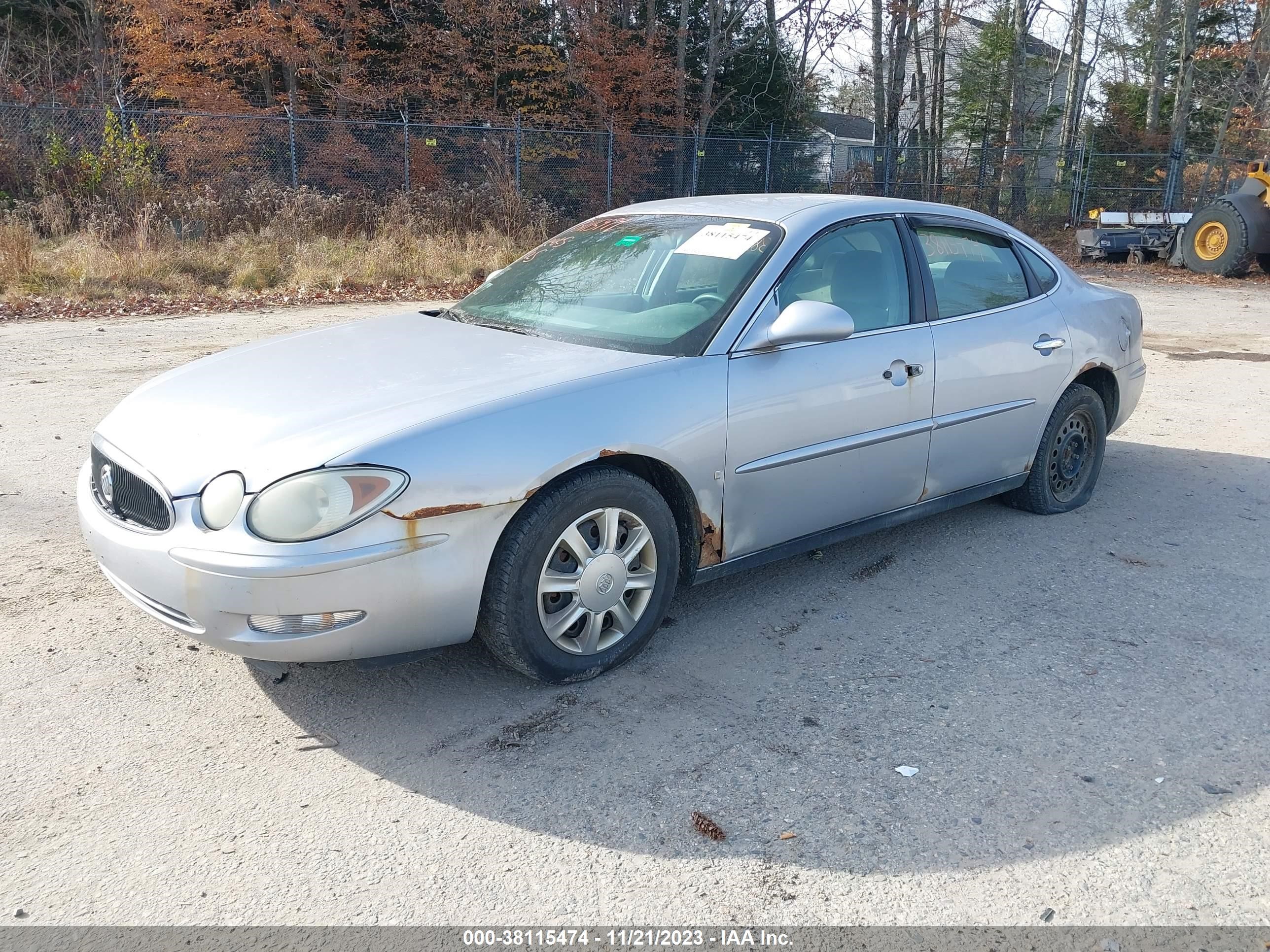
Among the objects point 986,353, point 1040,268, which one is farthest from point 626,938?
point 1040,268

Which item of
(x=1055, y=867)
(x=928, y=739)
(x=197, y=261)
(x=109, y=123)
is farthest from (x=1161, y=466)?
(x=109, y=123)

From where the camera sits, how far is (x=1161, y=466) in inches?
257

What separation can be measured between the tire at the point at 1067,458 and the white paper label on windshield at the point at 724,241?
197 centimetres

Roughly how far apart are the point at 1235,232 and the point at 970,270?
56.0 ft

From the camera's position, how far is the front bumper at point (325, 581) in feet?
9.72

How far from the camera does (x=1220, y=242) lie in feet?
63.8

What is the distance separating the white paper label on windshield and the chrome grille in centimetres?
222

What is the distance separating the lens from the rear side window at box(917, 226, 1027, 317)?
4.73 meters

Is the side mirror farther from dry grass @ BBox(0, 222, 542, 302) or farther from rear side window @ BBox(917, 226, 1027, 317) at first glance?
dry grass @ BBox(0, 222, 542, 302)

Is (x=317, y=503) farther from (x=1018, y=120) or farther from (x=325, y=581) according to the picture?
(x=1018, y=120)

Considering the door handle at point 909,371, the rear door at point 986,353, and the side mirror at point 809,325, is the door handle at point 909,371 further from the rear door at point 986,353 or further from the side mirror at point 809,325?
the side mirror at point 809,325

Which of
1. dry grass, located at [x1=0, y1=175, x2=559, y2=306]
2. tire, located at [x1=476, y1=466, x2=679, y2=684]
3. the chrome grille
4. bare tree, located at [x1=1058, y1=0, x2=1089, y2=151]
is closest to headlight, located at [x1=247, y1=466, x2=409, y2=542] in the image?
the chrome grille

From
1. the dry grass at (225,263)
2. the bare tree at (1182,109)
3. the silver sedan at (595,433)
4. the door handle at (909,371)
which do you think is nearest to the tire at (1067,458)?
the silver sedan at (595,433)

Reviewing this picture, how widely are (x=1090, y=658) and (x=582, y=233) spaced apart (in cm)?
281
